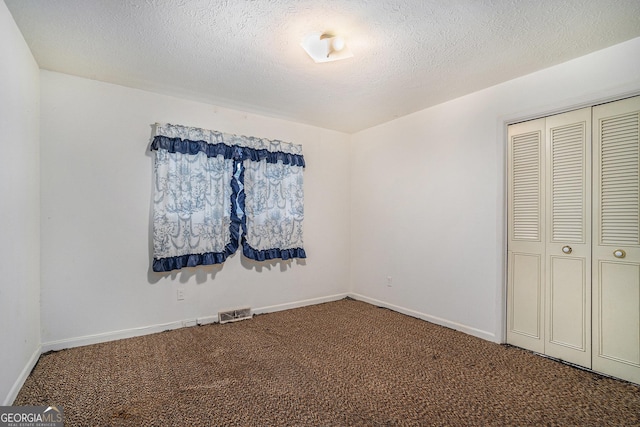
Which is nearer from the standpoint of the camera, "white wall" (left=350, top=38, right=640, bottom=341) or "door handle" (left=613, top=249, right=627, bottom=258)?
"door handle" (left=613, top=249, right=627, bottom=258)

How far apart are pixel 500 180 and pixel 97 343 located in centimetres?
402

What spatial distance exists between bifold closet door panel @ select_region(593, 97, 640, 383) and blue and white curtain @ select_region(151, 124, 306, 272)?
292 centimetres

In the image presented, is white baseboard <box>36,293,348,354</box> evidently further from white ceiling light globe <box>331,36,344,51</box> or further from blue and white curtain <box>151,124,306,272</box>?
white ceiling light globe <box>331,36,344,51</box>

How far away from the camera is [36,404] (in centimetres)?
194

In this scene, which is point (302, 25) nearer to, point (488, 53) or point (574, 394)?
point (488, 53)

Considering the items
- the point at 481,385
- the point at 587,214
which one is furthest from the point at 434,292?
the point at 587,214

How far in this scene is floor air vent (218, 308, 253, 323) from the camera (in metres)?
3.55

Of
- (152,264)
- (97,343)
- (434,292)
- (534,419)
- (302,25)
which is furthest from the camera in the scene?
(434,292)

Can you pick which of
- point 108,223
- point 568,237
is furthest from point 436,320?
point 108,223

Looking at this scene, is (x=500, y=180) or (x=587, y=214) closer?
(x=587, y=214)

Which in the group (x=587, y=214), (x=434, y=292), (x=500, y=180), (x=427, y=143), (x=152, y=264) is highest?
(x=427, y=143)

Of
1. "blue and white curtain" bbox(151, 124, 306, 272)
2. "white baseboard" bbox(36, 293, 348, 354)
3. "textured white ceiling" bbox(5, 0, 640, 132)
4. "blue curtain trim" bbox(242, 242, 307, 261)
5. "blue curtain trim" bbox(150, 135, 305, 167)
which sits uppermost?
"textured white ceiling" bbox(5, 0, 640, 132)

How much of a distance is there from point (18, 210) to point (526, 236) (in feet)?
13.1

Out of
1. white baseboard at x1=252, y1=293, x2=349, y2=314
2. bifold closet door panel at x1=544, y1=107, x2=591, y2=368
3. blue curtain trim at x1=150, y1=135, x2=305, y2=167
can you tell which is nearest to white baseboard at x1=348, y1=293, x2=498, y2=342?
white baseboard at x1=252, y1=293, x2=349, y2=314
